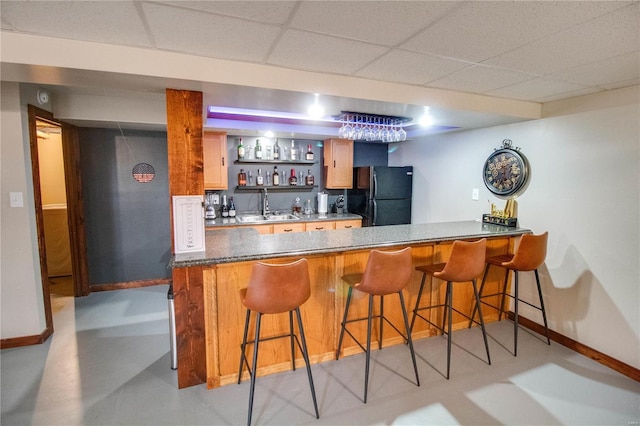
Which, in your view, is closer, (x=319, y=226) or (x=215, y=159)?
(x=215, y=159)

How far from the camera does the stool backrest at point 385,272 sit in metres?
2.16

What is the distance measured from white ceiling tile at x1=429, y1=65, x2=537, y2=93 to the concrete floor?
220 centimetres

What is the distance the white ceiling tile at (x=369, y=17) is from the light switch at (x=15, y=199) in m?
2.70

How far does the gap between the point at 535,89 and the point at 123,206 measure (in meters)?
4.57

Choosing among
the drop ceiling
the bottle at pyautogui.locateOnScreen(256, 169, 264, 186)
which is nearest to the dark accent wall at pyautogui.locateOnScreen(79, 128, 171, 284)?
the bottle at pyautogui.locateOnScreen(256, 169, 264, 186)

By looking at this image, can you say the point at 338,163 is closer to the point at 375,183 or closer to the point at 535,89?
the point at 375,183

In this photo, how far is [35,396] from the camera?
6.94 feet

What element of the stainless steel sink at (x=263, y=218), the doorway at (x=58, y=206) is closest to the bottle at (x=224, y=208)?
the stainless steel sink at (x=263, y=218)

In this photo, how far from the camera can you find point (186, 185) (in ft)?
7.20

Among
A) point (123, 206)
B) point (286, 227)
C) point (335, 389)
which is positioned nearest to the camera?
point (335, 389)

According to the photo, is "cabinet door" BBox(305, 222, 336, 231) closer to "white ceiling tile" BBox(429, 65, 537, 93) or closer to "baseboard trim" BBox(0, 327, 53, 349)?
"white ceiling tile" BBox(429, 65, 537, 93)

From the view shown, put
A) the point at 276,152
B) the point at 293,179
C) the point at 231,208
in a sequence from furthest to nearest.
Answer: the point at 293,179
the point at 276,152
the point at 231,208

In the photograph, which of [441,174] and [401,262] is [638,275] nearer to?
[401,262]

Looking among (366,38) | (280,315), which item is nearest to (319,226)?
(280,315)
